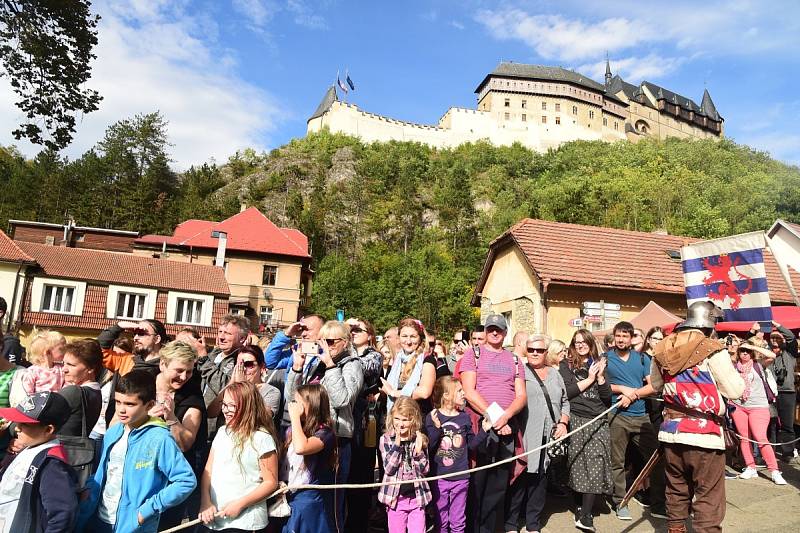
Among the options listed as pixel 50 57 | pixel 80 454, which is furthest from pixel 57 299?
pixel 80 454

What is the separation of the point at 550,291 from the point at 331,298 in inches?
1216

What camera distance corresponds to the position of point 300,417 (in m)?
4.02

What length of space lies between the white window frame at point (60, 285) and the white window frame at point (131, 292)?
125 cm

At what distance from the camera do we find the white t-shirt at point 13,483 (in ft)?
9.45

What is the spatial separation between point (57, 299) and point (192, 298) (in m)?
6.60

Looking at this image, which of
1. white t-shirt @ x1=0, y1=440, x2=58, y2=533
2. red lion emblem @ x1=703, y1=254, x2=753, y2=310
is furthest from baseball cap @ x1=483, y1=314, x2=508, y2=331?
white t-shirt @ x1=0, y1=440, x2=58, y2=533

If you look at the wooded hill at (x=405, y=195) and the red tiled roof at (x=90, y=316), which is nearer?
the red tiled roof at (x=90, y=316)

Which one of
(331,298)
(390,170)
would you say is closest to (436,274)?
(331,298)

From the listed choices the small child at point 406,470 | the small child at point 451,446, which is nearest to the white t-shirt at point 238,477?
the small child at point 406,470

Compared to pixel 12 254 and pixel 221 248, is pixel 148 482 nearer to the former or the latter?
pixel 12 254

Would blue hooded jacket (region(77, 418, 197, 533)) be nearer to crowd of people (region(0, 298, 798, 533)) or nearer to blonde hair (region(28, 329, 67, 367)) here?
crowd of people (region(0, 298, 798, 533))

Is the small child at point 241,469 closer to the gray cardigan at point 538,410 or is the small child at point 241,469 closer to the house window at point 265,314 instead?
the gray cardigan at point 538,410

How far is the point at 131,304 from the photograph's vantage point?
28.8 meters

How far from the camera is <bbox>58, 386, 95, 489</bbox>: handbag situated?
10.4 ft
